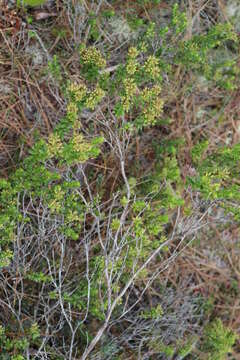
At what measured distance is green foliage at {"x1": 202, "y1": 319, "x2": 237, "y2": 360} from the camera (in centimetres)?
303

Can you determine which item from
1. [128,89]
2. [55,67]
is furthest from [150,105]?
[55,67]

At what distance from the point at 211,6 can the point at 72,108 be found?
181cm

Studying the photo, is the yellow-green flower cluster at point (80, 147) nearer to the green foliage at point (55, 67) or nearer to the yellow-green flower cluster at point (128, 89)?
the yellow-green flower cluster at point (128, 89)

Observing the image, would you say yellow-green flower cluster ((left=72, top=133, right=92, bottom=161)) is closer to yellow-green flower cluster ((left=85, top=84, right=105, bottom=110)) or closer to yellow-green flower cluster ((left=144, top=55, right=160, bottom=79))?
yellow-green flower cluster ((left=85, top=84, right=105, bottom=110))

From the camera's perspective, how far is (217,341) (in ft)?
10.2

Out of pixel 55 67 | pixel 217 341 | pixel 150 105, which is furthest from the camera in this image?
pixel 217 341

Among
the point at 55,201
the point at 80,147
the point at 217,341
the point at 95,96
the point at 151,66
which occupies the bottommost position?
the point at 217,341

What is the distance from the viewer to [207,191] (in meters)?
2.39

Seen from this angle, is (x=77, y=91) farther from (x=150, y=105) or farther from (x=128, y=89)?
(x=150, y=105)

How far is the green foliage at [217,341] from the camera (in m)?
3.03

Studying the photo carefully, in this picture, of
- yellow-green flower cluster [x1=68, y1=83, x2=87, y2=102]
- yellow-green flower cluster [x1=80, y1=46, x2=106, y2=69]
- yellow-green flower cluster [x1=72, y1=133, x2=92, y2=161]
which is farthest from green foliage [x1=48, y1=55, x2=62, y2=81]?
yellow-green flower cluster [x1=72, y1=133, x2=92, y2=161]

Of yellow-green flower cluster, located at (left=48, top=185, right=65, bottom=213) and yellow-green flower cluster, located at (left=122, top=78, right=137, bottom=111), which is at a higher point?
yellow-green flower cluster, located at (left=122, top=78, right=137, bottom=111)

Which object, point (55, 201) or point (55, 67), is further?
point (55, 67)

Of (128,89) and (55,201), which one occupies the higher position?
(128,89)
